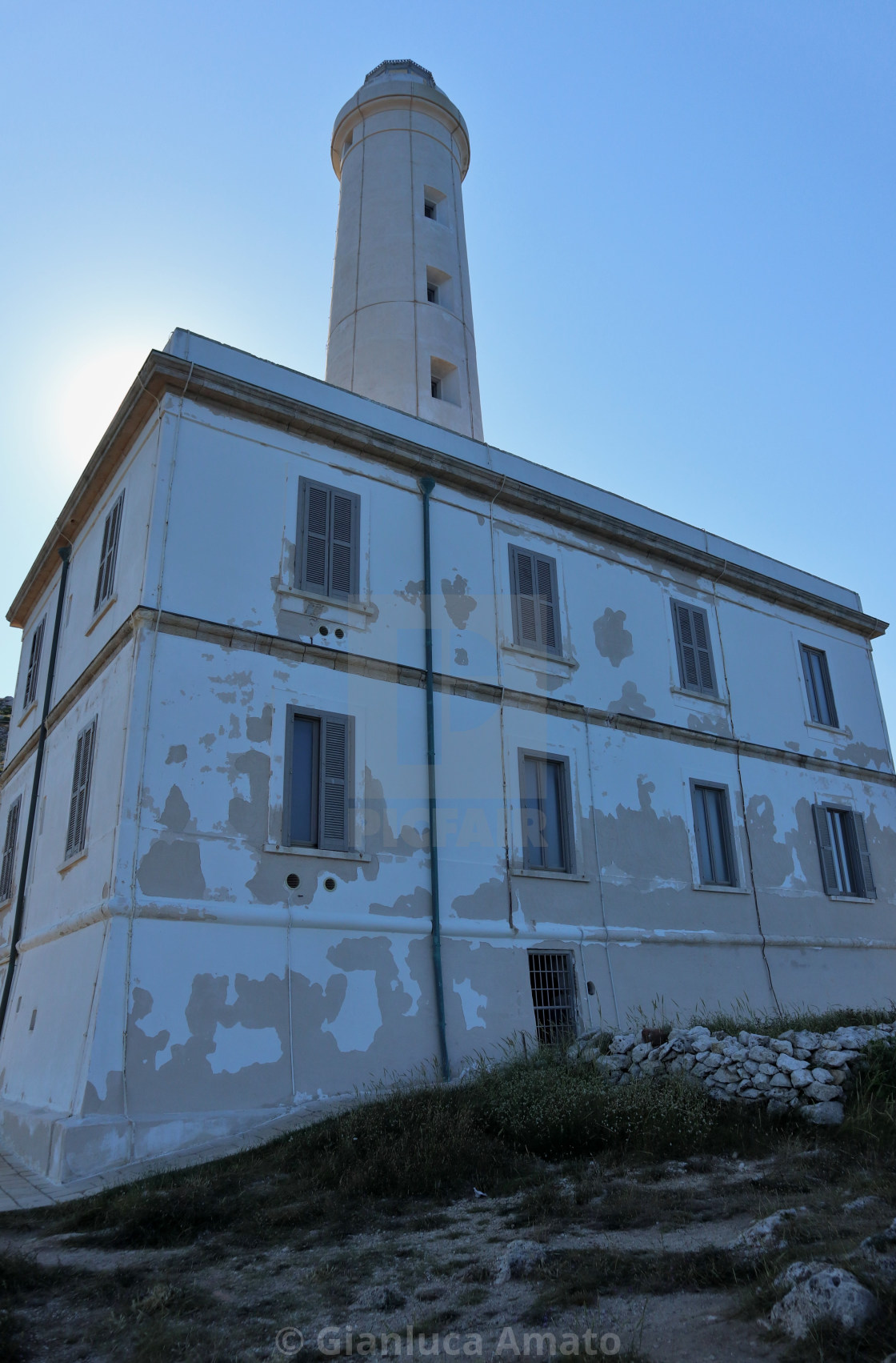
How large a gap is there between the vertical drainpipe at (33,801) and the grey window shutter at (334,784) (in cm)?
491

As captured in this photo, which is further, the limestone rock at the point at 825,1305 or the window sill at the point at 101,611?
the window sill at the point at 101,611

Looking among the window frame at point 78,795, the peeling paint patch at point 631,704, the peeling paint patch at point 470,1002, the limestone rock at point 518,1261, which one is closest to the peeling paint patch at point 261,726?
the window frame at point 78,795

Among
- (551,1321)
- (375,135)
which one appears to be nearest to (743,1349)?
(551,1321)

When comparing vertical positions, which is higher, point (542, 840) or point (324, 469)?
point (324, 469)

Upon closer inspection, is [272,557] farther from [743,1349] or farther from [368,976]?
[743,1349]

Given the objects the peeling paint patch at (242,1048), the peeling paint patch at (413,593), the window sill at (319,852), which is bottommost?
the peeling paint patch at (242,1048)

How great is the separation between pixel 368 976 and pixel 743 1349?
7405 millimetres

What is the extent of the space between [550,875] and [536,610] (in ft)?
13.1

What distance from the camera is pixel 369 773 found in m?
12.1

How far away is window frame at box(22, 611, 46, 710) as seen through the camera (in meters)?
16.0

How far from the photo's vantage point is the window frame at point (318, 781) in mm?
11312

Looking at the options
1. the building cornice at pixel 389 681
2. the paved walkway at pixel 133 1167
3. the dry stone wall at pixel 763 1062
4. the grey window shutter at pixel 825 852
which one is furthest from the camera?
the grey window shutter at pixel 825 852

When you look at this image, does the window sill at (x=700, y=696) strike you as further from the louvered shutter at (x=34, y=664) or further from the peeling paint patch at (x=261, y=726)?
the louvered shutter at (x=34, y=664)

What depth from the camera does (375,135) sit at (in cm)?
2152
